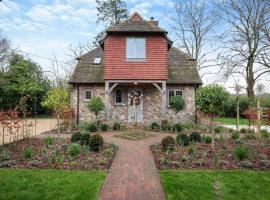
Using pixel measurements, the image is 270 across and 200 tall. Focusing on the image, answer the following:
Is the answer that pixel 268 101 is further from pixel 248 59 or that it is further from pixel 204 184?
pixel 204 184

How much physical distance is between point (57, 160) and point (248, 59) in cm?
2139

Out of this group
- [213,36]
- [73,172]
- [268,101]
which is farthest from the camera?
[213,36]

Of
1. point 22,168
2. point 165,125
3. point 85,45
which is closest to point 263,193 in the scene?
point 22,168

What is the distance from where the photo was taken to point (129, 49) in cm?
1642

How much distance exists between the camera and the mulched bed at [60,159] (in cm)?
724

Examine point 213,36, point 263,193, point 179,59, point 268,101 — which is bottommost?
point 263,193

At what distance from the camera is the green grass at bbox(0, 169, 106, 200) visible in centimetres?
528

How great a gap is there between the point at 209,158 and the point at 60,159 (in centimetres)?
466

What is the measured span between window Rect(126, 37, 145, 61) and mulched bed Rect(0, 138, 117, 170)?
824cm

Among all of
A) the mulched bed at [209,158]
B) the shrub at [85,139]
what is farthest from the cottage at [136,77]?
the mulched bed at [209,158]

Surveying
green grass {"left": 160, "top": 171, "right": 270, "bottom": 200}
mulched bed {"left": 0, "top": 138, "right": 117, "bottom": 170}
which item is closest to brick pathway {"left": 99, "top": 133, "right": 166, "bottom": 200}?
green grass {"left": 160, "top": 171, "right": 270, "bottom": 200}

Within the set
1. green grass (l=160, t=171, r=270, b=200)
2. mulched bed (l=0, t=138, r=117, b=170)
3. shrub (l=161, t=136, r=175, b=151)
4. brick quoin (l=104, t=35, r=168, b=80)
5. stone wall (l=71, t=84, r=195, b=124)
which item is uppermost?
brick quoin (l=104, t=35, r=168, b=80)

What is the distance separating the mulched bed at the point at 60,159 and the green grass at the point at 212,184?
2123 millimetres

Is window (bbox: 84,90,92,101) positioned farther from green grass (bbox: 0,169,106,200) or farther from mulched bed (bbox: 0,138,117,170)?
green grass (bbox: 0,169,106,200)
